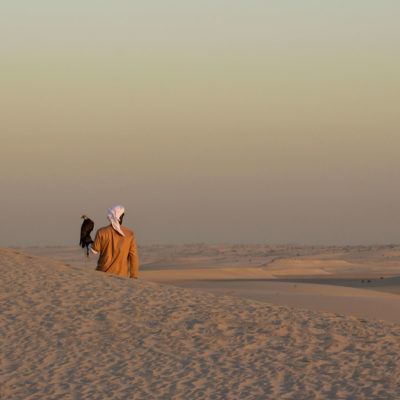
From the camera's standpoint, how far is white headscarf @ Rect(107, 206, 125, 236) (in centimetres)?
1249

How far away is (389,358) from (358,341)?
792 millimetres

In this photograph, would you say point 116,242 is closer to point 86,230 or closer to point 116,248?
point 116,248

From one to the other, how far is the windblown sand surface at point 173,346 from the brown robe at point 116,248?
0.27m

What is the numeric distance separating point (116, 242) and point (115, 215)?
0.46m

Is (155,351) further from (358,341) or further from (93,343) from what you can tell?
(358,341)

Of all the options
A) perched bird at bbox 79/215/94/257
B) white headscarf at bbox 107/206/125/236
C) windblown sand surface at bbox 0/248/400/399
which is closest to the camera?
windblown sand surface at bbox 0/248/400/399

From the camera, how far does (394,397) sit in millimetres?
7684

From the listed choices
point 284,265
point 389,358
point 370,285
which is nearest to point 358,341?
point 389,358

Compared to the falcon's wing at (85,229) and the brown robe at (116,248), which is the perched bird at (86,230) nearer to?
the falcon's wing at (85,229)

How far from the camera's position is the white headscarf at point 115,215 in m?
12.5

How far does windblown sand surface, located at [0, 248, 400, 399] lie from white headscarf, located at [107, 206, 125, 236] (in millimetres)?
906

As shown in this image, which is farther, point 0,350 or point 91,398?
point 0,350

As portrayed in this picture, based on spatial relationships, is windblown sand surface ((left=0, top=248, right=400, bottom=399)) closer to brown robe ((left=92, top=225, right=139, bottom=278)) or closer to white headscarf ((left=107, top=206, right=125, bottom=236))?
brown robe ((left=92, top=225, right=139, bottom=278))

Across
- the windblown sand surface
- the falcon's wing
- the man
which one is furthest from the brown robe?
the falcon's wing
